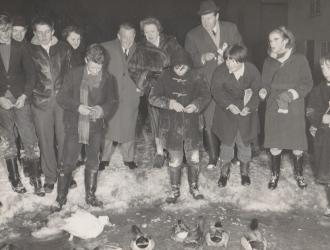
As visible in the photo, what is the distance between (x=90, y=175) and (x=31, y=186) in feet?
4.02

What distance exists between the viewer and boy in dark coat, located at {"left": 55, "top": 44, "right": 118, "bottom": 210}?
546 centimetres

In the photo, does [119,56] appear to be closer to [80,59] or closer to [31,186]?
[80,59]

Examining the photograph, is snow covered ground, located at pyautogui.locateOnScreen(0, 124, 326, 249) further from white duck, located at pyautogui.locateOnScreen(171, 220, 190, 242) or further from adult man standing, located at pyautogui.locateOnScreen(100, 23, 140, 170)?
white duck, located at pyautogui.locateOnScreen(171, 220, 190, 242)

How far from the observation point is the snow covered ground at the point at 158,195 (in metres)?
5.78

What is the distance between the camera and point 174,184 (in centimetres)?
595

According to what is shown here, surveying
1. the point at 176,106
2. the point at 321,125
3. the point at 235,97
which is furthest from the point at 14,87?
the point at 321,125

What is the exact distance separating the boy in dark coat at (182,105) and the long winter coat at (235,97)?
38 cm

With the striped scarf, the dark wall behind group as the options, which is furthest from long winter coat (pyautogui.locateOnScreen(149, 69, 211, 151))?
the dark wall behind group

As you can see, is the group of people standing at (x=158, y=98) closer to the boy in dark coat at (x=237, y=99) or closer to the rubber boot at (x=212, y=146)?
the boy in dark coat at (x=237, y=99)

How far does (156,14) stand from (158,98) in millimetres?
13934

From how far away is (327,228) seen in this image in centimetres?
531

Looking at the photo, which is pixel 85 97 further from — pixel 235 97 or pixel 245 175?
pixel 245 175

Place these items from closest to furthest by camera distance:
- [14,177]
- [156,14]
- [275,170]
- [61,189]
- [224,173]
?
[61,189] → [14,177] → [275,170] → [224,173] → [156,14]

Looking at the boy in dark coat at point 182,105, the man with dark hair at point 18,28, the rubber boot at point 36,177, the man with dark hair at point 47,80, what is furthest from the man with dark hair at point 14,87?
the boy in dark coat at point 182,105
